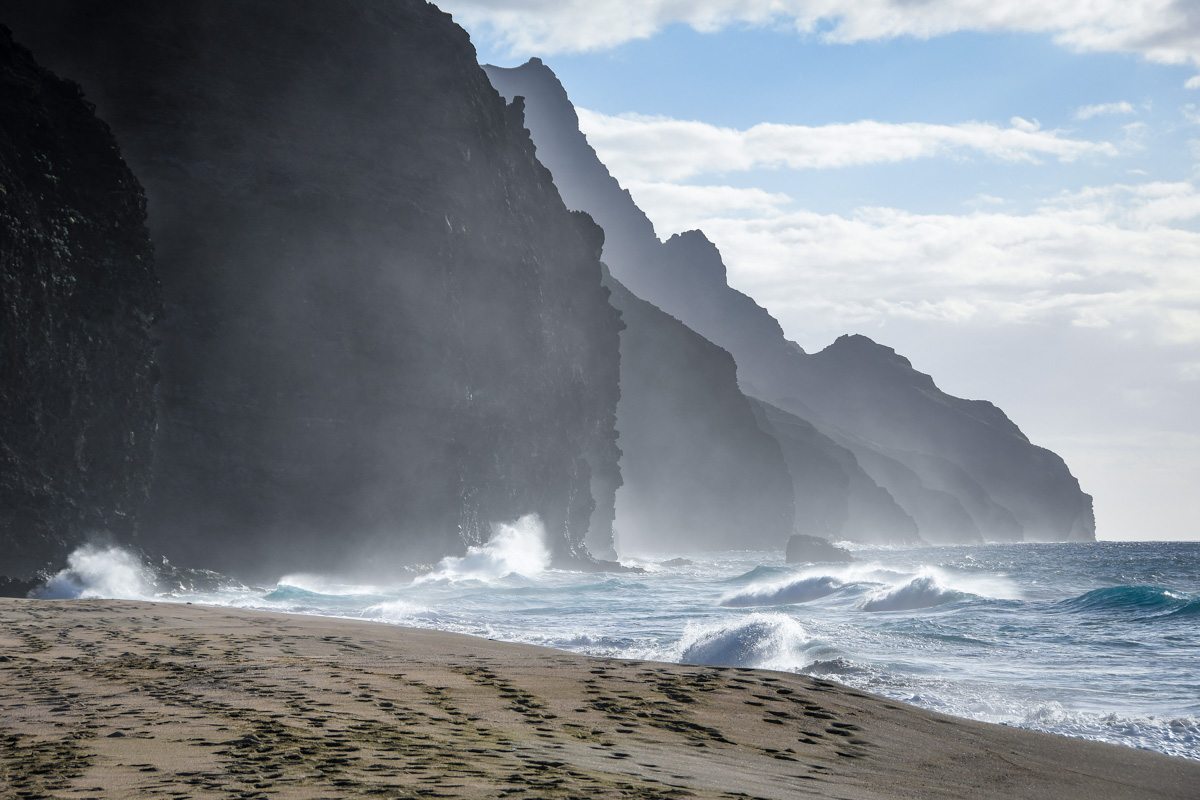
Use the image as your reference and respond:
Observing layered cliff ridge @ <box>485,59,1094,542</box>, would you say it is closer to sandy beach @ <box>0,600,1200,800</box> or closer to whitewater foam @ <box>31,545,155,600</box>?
whitewater foam @ <box>31,545,155,600</box>

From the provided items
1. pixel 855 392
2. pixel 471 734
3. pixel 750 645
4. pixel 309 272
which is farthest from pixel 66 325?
pixel 855 392

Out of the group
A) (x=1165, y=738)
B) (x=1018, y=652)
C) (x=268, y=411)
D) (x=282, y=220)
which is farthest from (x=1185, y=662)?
(x=282, y=220)

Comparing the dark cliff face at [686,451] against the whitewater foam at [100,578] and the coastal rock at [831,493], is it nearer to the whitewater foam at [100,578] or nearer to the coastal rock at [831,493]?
the coastal rock at [831,493]

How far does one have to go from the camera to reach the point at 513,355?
48000mm

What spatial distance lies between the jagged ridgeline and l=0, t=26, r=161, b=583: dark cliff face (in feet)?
1.76

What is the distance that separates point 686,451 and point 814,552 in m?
30.2

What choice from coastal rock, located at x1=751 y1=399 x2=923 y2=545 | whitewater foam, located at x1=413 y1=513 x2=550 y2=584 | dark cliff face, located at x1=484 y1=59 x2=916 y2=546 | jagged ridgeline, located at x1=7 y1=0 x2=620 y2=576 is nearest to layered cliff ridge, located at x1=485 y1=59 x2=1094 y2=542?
dark cliff face, located at x1=484 y1=59 x2=916 y2=546

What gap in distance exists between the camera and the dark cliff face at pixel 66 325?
23328 mm

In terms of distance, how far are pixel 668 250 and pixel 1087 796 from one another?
178 metres

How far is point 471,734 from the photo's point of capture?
635 centimetres

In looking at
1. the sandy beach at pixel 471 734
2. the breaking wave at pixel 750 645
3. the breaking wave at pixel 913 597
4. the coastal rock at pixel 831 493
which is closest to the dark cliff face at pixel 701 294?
the coastal rock at pixel 831 493

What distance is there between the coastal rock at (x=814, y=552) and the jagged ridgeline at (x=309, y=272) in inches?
1112

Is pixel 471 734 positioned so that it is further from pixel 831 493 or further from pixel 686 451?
pixel 831 493

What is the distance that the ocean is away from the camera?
11586mm
